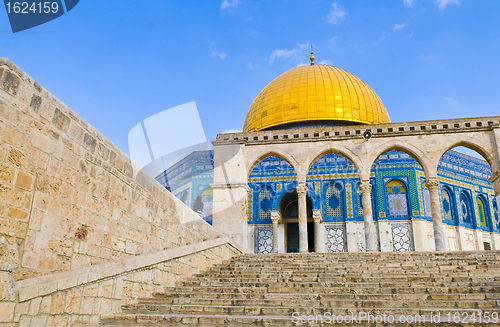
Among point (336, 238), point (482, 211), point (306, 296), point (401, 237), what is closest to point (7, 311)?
point (306, 296)

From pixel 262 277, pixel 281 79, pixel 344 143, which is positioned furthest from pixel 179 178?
pixel 262 277

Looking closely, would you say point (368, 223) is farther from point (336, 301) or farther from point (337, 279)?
point (336, 301)

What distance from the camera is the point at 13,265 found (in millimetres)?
3109

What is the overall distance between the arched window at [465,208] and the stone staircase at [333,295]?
10794 mm

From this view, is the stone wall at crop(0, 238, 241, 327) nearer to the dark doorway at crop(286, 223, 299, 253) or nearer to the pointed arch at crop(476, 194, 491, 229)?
the dark doorway at crop(286, 223, 299, 253)

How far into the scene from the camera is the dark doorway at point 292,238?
16391 mm

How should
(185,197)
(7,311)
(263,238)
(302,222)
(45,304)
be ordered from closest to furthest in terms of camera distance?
(7,311) → (45,304) → (302,222) → (263,238) → (185,197)

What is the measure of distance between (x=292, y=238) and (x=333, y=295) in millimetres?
12034

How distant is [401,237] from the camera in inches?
610

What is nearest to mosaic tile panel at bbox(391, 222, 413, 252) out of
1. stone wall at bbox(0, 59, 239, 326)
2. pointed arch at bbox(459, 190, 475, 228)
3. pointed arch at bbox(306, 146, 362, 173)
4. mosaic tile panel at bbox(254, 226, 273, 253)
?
pointed arch at bbox(459, 190, 475, 228)

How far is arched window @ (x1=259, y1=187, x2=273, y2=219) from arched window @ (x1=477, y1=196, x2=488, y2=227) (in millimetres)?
8592

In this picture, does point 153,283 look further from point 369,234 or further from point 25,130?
point 369,234

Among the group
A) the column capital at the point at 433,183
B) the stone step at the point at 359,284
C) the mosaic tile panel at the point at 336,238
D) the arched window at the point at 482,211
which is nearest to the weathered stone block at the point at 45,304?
the stone step at the point at 359,284

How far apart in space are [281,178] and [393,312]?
1309 centimetres
